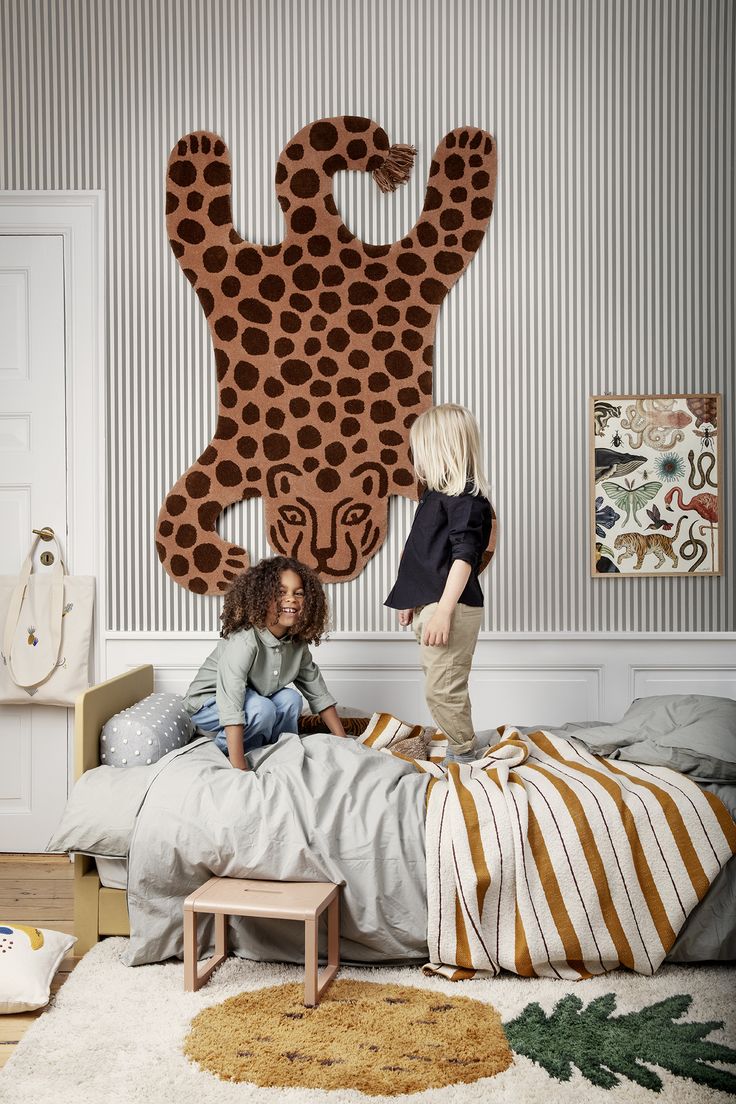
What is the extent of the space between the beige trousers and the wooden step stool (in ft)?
2.26

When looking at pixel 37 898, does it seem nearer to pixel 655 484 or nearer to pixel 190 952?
pixel 190 952

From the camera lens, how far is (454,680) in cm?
258

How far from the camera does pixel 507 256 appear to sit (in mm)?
3070

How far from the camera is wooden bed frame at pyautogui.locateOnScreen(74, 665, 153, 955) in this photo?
2.18 metres

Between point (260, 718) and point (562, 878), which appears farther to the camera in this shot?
point (260, 718)

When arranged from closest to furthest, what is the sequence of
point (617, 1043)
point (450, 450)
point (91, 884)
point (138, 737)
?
1. point (617, 1043)
2. point (91, 884)
3. point (138, 737)
4. point (450, 450)

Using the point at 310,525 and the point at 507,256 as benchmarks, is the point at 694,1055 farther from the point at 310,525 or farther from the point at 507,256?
the point at 507,256

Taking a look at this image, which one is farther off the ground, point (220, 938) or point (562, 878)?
point (562, 878)

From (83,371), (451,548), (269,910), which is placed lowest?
(269,910)

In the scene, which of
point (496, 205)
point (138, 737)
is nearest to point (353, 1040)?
point (138, 737)

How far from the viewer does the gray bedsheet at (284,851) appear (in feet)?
6.54

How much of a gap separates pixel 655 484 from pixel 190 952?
2.02 metres

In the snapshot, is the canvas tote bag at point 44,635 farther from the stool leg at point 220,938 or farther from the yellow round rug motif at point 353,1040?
the yellow round rug motif at point 353,1040

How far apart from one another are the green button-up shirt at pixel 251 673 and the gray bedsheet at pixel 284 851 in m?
0.31
